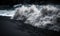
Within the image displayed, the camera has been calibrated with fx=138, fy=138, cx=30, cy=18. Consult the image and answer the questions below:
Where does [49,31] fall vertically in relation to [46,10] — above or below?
below

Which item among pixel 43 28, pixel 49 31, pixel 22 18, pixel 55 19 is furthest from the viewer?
pixel 22 18

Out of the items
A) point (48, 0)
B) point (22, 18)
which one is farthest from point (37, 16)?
point (48, 0)

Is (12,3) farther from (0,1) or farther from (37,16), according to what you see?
(37,16)

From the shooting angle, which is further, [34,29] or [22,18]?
[22,18]

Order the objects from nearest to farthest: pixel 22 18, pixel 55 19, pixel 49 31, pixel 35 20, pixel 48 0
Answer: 1. pixel 49 31
2. pixel 55 19
3. pixel 35 20
4. pixel 22 18
5. pixel 48 0

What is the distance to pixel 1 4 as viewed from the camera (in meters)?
14.5

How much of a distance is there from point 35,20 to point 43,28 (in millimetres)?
829

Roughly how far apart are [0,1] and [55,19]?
10.5 m

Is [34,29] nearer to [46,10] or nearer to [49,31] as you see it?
[49,31]

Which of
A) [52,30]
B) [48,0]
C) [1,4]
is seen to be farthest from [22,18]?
[1,4]

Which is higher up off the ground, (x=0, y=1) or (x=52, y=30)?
(x=0, y=1)

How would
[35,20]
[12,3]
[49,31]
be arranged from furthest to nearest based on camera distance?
[12,3] → [35,20] → [49,31]

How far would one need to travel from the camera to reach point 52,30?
175 inches

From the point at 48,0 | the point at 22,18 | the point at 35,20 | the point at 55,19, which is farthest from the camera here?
the point at 48,0
